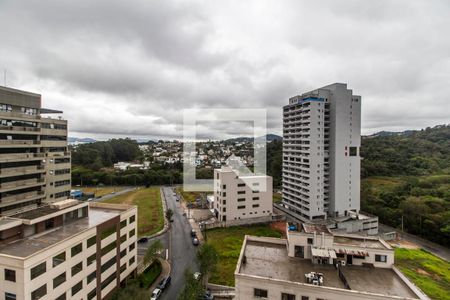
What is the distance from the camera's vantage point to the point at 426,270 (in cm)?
2462

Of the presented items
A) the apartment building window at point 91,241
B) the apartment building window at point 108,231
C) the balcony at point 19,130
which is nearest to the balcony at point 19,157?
the balcony at point 19,130

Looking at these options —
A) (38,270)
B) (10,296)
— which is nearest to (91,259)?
(38,270)

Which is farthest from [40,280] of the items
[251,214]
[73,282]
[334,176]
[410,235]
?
[410,235]

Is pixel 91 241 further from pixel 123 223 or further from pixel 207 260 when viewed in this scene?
pixel 207 260

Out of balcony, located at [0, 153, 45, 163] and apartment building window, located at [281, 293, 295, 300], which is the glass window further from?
balcony, located at [0, 153, 45, 163]

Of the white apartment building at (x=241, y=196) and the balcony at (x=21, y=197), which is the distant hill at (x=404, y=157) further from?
the balcony at (x=21, y=197)

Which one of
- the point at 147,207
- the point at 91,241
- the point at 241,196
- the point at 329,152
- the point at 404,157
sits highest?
the point at 329,152

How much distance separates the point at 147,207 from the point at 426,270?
126 ft

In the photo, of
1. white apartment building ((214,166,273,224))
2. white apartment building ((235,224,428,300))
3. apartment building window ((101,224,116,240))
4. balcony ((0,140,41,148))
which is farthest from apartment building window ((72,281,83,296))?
white apartment building ((214,166,273,224))

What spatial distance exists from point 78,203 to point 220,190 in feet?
65.4

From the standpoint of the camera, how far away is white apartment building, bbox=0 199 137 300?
1155 cm

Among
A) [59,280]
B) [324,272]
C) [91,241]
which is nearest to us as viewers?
[59,280]

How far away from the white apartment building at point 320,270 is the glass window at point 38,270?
974 cm

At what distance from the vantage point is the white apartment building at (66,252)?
1155 centimetres
